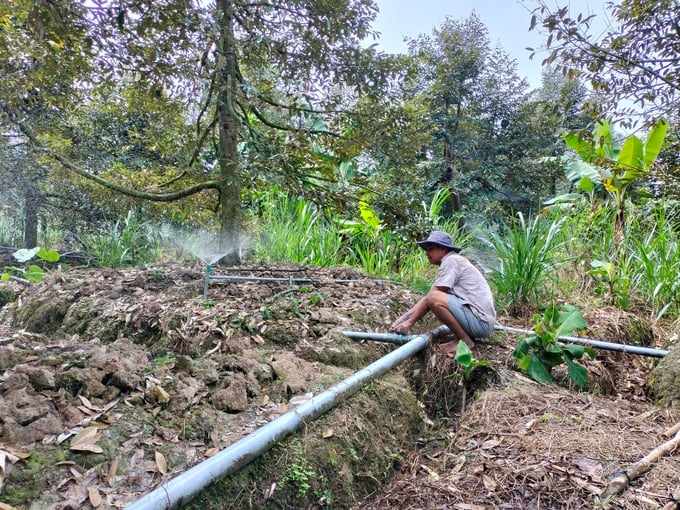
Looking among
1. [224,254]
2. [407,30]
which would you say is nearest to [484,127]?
[407,30]

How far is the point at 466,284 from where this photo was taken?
2.99 meters

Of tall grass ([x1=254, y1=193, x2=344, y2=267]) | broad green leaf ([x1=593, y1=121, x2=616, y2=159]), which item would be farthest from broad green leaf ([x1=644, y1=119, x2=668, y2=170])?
tall grass ([x1=254, y1=193, x2=344, y2=267])

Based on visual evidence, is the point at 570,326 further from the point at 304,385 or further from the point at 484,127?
the point at 484,127

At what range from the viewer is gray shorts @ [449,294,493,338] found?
9.27 feet

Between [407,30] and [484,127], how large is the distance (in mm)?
2882

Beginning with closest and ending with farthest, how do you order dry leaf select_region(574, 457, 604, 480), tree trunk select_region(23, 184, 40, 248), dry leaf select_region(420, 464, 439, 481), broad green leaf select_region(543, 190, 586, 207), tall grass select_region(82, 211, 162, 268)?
1. dry leaf select_region(574, 457, 604, 480)
2. dry leaf select_region(420, 464, 439, 481)
3. tall grass select_region(82, 211, 162, 268)
4. broad green leaf select_region(543, 190, 586, 207)
5. tree trunk select_region(23, 184, 40, 248)

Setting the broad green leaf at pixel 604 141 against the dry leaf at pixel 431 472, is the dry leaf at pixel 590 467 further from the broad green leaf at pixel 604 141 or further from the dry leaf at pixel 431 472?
the broad green leaf at pixel 604 141

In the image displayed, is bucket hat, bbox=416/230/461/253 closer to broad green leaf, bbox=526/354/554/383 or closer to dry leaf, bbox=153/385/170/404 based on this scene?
broad green leaf, bbox=526/354/554/383

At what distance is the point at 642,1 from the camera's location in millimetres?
3004

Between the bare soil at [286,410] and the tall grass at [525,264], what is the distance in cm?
79


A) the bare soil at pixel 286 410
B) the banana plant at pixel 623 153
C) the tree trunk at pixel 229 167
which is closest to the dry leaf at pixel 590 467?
the bare soil at pixel 286 410

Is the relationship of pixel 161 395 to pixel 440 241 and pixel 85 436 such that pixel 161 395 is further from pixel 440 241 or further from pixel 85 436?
pixel 440 241

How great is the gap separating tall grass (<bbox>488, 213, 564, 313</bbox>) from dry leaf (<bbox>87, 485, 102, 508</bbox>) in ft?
10.9

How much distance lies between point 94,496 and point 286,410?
2.49ft
